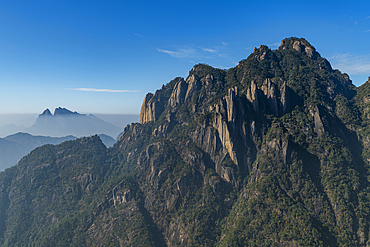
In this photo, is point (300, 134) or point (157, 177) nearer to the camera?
point (300, 134)

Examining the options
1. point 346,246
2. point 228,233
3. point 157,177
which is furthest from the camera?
point 157,177

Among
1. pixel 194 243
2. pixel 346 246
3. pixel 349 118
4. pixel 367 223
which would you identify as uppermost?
pixel 349 118

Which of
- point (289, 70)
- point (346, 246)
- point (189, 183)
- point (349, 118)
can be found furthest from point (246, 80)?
point (346, 246)

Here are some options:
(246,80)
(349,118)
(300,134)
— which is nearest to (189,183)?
(300,134)

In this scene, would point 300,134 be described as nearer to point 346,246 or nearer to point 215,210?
point 346,246

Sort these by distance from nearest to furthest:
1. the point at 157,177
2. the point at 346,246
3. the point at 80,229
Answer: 1. the point at 346,246
2. the point at 80,229
3. the point at 157,177

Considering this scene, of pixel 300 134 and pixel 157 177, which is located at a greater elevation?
pixel 300 134

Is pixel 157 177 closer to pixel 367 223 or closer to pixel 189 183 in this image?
pixel 189 183
